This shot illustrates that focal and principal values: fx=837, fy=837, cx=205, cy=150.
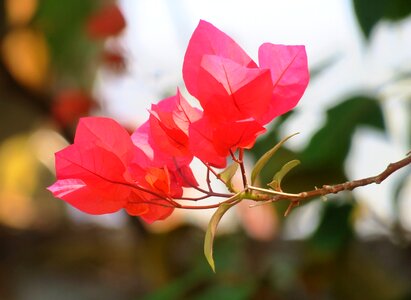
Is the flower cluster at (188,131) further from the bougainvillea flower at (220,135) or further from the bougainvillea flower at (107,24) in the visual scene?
the bougainvillea flower at (107,24)

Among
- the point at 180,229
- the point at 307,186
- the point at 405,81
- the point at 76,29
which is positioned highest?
the point at 76,29

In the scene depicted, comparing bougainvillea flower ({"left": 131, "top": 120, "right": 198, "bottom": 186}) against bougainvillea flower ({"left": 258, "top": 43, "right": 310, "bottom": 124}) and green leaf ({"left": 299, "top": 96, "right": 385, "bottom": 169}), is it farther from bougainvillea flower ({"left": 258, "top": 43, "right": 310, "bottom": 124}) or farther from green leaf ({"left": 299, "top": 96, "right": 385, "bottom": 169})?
green leaf ({"left": 299, "top": 96, "right": 385, "bottom": 169})

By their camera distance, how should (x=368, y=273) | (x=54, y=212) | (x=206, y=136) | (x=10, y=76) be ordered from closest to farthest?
(x=206, y=136)
(x=368, y=273)
(x=10, y=76)
(x=54, y=212)

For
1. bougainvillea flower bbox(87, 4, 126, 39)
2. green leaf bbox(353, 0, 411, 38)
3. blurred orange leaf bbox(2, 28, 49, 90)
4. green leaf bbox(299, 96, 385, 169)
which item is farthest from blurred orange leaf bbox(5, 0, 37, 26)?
green leaf bbox(353, 0, 411, 38)

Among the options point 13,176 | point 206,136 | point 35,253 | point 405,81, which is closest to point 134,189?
point 206,136

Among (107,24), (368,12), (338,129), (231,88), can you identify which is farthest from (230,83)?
(107,24)

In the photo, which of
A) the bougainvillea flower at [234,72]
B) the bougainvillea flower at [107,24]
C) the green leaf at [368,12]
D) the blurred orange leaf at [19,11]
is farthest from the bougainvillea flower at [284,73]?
the blurred orange leaf at [19,11]

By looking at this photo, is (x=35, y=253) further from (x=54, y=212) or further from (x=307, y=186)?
(x=307, y=186)

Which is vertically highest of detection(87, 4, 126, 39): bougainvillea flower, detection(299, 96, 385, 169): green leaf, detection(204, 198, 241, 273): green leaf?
detection(204, 198, 241, 273): green leaf
